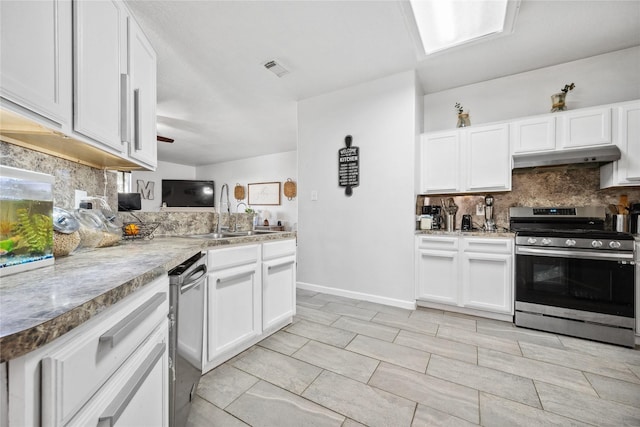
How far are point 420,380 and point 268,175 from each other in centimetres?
586

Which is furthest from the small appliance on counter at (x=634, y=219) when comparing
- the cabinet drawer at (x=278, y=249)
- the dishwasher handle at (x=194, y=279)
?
the dishwasher handle at (x=194, y=279)

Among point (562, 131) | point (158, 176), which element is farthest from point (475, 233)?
point (158, 176)

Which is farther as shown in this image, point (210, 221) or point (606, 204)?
point (606, 204)

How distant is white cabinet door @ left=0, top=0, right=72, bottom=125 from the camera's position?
0.82 meters

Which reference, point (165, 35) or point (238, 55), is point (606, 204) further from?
point (165, 35)

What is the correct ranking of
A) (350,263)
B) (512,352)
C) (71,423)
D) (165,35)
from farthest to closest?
(350,263) < (165,35) < (512,352) < (71,423)

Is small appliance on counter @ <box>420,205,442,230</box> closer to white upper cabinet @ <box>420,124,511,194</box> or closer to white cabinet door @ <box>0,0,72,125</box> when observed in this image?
white upper cabinet @ <box>420,124,511,194</box>

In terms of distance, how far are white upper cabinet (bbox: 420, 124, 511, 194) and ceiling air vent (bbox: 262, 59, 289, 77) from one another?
1.72 metres

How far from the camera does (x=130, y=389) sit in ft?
2.23

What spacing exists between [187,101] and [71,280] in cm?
355

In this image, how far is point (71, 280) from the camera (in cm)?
71

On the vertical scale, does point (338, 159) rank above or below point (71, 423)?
above

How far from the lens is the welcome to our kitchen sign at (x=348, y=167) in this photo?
10.2ft

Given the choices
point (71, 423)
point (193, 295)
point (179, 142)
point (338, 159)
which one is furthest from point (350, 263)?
point (179, 142)
